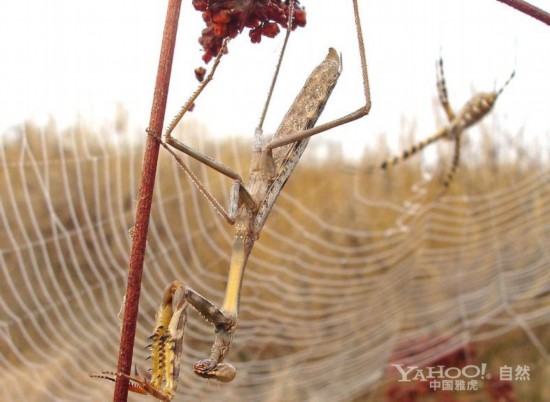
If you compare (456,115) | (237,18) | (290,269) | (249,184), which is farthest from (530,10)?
(290,269)

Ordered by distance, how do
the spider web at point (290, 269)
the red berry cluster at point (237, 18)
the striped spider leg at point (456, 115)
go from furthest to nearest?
the spider web at point (290, 269)
the striped spider leg at point (456, 115)
the red berry cluster at point (237, 18)

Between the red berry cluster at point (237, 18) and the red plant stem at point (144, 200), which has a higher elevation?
the red berry cluster at point (237, 18)

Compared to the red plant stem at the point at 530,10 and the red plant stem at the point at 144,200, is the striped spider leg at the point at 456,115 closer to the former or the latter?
the red plant stem at the point at 530,10

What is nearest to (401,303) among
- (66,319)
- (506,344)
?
(506,344)

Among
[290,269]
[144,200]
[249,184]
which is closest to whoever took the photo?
[144,200]

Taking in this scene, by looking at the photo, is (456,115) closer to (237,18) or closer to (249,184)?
(249,184)

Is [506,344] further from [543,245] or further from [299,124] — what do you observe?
[299,124]

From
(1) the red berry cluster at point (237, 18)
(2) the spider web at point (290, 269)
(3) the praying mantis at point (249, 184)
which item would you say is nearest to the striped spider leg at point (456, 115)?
(2) the spider web at point (290, 269)
